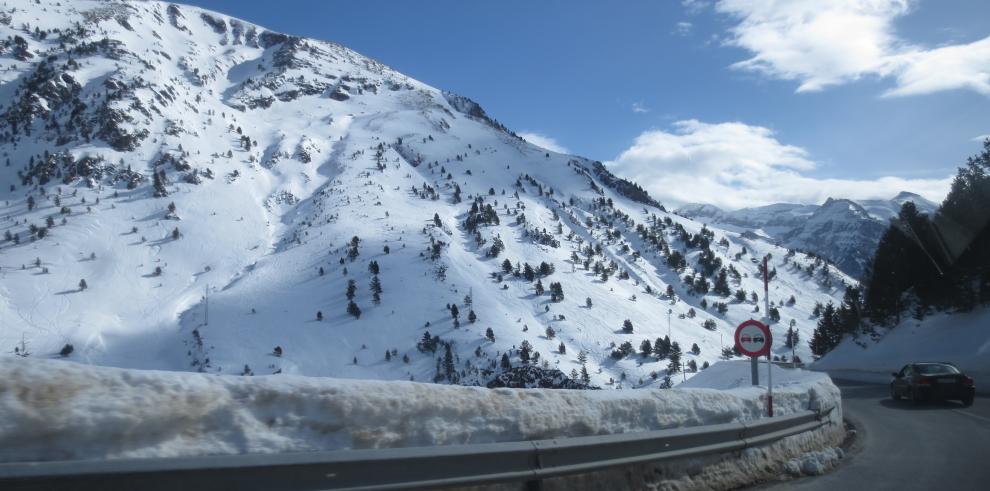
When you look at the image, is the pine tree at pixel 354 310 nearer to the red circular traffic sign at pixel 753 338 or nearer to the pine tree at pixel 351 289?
the pine tree at pixel 351 289

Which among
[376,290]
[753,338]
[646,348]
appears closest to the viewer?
[753,338]

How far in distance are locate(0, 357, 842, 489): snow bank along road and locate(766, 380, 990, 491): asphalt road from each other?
2638 mm

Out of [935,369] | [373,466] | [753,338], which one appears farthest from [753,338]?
[935,369]

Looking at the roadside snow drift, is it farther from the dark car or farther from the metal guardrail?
the dark car

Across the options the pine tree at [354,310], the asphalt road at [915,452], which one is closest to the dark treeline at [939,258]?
the asphalt road at [915,452]

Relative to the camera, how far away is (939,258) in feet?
147

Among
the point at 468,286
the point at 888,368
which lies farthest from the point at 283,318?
the point at 888,368

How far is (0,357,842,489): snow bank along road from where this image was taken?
3.78 meters

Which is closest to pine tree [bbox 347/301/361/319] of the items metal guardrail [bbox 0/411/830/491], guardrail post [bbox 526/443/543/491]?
metal guardrail [bbox 0/411/830/491]

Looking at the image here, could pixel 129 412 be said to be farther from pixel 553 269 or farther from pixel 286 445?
pixel 553 269

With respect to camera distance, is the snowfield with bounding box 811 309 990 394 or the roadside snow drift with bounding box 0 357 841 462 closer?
the roadside snow drift with bounding box 0 357 841 462

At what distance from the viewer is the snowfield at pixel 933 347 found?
28.5 meters

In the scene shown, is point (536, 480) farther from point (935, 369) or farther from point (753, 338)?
point (935, 369)

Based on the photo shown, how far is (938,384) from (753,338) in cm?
1185
